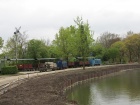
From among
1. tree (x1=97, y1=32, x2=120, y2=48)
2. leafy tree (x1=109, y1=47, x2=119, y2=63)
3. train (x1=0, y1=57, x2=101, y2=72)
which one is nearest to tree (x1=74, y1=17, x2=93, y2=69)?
train (x1=0, y1=57, x2=101, y2=72)

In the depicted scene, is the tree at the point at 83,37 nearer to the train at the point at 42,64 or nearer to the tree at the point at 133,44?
the train at the point at 42,64

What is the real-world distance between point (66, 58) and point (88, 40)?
14.9m

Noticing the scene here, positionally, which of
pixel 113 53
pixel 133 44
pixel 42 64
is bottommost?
pixel 42 64

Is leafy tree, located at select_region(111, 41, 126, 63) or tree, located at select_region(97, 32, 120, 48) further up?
tree, located at select_region(97, 32, 120, 48)

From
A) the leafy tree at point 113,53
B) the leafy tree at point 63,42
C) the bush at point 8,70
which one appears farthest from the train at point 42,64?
the leafy tree at point 113,53

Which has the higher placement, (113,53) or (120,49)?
(120,49)

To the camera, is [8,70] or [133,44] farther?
[133,44]

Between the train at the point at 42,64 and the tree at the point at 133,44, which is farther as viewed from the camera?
the tree at the point at 133,44

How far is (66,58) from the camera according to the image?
81750mm

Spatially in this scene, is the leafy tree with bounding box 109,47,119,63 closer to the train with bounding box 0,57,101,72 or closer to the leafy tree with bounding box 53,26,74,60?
the train with bounding box 0,57,101,72

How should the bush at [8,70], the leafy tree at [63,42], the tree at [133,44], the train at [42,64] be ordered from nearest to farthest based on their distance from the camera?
the bush at [8,70] → the train at [42,64] → the leafy tree at [63,42] → the tree at [133,44]

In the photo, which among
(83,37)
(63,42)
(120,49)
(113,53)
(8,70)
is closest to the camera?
(8,70)

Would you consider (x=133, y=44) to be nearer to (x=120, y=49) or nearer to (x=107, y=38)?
(x=120, y=49)

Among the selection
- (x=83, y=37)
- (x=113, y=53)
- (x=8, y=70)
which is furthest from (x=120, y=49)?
(x=8, y=70)
